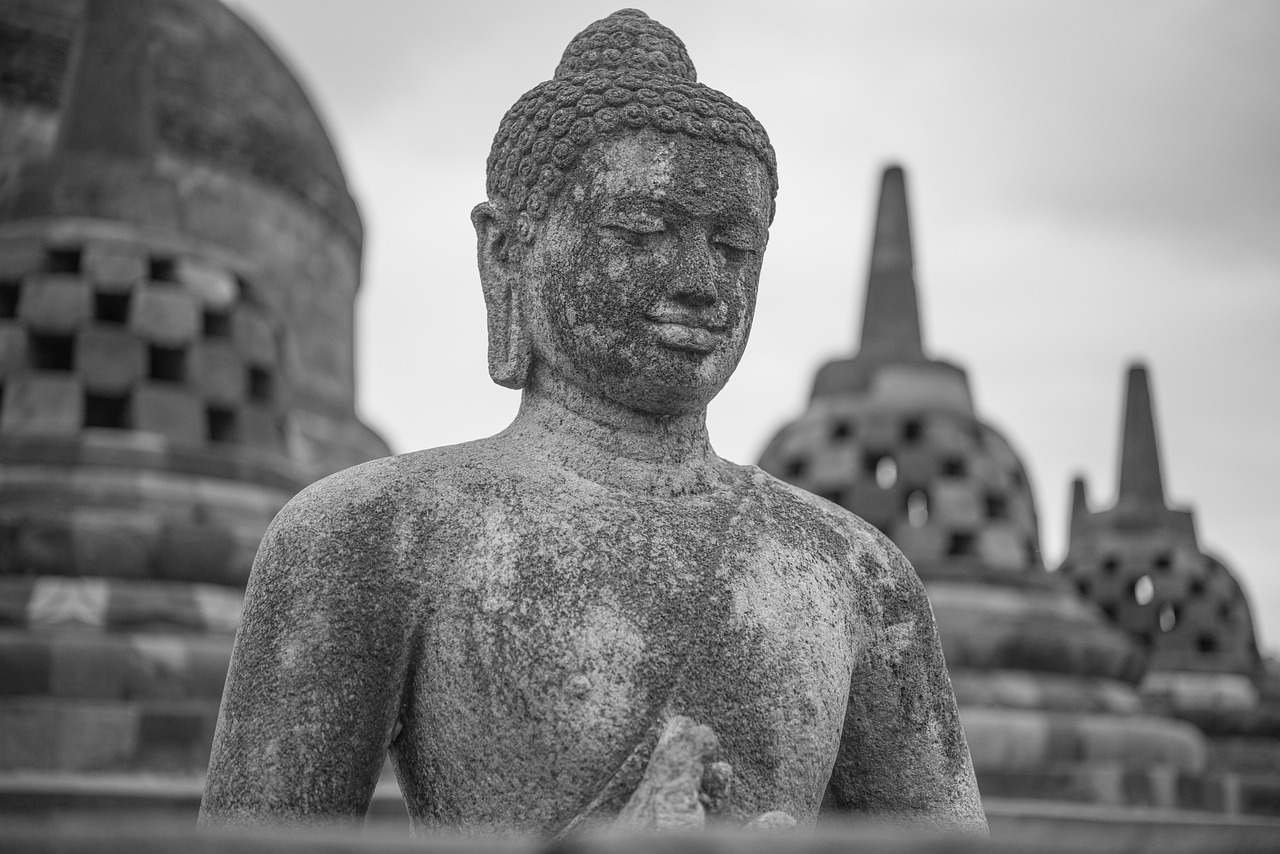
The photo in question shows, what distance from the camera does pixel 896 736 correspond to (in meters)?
3.42

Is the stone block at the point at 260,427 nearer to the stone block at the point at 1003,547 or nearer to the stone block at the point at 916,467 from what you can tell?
the stone block at the point at 916,467

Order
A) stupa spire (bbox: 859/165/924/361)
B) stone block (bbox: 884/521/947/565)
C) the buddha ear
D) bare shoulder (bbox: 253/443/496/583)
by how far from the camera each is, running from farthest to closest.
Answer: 1. stupa spire (bbox: 859/165/924/361)
2. stone block (bbox: 884/521/947/565)
3. the buddha ear
4. bare shoulder (bbox: 253/443/496/583)

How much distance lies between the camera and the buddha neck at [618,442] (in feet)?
11.1

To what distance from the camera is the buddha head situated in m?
3.35

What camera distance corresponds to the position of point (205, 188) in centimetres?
1686

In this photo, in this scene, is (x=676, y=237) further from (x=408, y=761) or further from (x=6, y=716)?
(x=6, y=716)

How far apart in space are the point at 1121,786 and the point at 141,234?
7.55 m

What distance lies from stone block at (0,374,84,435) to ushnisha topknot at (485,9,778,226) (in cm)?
734

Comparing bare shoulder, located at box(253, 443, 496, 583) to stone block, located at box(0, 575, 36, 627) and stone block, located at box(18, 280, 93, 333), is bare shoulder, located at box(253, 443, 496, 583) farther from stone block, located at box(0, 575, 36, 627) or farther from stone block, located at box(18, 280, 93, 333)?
stone block, located at box(18, 280, 93, 333)

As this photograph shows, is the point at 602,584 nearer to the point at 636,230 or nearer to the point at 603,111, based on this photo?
the point at 636,230

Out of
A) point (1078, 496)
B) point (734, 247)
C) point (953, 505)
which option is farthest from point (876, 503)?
point (1078, 496)

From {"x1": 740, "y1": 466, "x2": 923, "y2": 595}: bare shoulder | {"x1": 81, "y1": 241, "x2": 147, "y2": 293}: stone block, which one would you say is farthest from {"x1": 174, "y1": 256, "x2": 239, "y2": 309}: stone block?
{"x1": 740, "y1": 466, "x2": 923, "y2": 595}: bare shoulder

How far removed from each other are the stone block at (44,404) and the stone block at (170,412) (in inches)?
14.4

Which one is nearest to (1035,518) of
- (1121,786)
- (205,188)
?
(1121,786)
